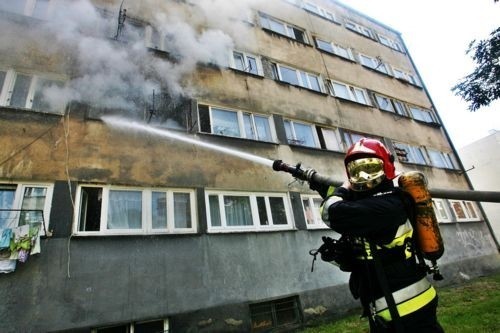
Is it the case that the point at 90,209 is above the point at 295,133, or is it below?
below

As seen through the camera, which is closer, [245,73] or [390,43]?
[245,73]

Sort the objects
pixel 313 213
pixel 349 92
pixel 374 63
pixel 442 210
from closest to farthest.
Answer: pixel 313 213, pixel 442 210, pixel 349 92, pixel 374 63

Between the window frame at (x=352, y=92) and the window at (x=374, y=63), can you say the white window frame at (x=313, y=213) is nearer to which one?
the window frame at (x=352, y=92)

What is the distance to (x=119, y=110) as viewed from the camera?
674 cm

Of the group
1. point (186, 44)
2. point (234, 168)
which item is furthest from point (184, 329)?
point (186, 44)

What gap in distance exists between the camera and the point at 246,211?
7.30 metres

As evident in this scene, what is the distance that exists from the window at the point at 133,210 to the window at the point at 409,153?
935 cm

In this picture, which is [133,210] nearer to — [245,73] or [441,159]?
[245,73]

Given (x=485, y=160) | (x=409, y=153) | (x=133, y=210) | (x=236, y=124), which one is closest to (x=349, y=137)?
(x=409, y=153)

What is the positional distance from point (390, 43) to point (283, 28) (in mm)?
8401

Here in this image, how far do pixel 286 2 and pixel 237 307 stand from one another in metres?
12.5

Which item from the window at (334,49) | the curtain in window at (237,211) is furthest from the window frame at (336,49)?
the curtain in window at (237,211)

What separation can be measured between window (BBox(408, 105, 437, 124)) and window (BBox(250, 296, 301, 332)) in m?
11.9

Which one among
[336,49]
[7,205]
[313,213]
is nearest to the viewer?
[7,205]
